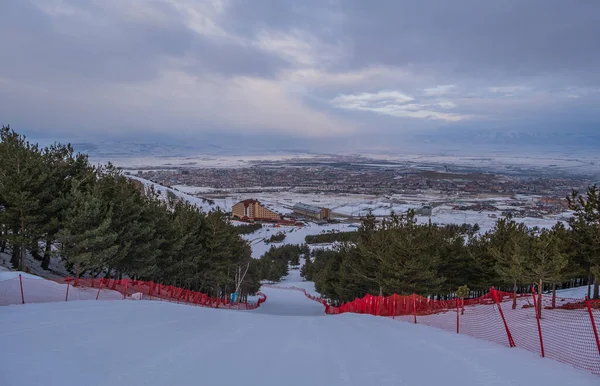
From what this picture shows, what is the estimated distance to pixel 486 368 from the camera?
682cm

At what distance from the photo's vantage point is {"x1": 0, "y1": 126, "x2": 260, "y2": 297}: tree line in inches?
731

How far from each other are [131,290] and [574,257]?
2332cm

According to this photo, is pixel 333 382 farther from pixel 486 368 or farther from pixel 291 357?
pixel 486 368

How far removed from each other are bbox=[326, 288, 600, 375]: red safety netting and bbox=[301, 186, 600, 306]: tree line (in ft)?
12.5

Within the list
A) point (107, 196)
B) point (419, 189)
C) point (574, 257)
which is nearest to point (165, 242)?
point (107, 196)

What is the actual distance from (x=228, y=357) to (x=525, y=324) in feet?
27.5

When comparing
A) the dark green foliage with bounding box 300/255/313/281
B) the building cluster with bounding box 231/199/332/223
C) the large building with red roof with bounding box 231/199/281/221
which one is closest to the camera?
the dark green foliage with bounding box 300/255/313/281

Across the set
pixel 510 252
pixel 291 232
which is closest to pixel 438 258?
pixel 510 252

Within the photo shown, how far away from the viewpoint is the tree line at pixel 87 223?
A: 1858 cm

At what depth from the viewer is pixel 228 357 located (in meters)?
7.01

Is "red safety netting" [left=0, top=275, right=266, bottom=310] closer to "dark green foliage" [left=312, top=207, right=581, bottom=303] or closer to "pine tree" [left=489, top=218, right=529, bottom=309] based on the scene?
"dark green foliage" [left=312, top=207, right=581, bottom=303]

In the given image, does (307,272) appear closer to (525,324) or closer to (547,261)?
(547,261)

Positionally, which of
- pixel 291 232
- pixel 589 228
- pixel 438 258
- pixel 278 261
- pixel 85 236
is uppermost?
pixel 589 228

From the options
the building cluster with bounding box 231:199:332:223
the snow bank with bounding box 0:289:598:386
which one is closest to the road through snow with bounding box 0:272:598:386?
the snow bank with bounding box 0:289:598:386
